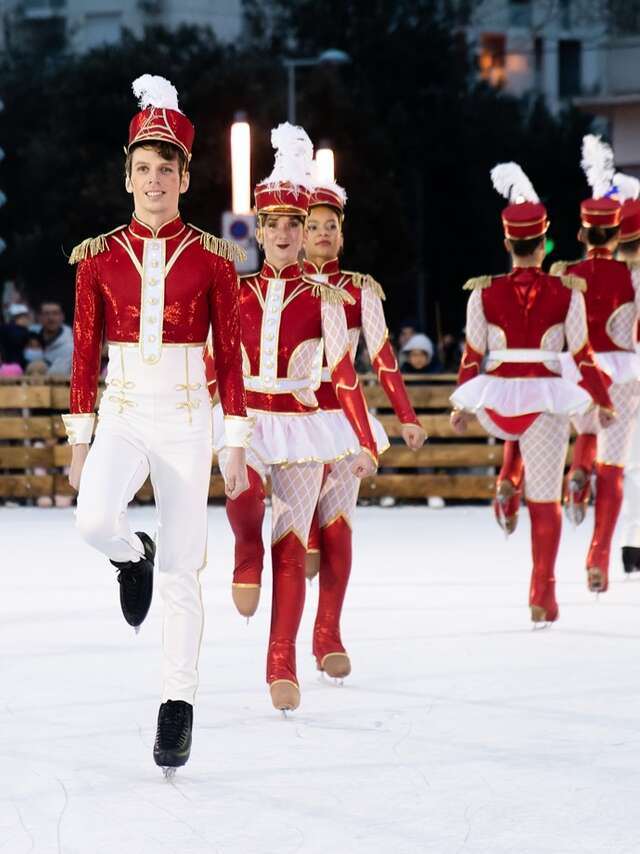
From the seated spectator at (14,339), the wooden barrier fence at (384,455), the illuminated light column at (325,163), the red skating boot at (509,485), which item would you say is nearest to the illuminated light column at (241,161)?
the wooden barrier fence at (384,455)

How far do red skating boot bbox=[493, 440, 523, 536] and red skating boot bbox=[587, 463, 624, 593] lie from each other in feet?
2.24

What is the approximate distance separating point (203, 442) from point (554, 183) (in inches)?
2134

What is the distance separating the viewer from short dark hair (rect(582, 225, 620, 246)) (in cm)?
1126

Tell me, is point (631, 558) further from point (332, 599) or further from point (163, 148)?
point (163, 148)

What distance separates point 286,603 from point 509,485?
301 cm

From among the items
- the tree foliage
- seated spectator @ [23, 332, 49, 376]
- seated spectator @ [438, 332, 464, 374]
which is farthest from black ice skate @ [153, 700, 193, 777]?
the tree foliage

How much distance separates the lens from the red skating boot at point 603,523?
11102 millimetres

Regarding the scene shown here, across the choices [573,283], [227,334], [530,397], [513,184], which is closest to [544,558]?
[530,397]

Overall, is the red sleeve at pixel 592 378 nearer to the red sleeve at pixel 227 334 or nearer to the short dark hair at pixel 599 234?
the short dark hair at pixel 599 234

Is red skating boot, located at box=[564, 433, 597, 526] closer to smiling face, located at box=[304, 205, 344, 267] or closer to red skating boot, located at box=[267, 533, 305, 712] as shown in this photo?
smiling face, located at box=[304, 205, 344, 267]

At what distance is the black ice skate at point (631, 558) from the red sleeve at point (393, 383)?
4.19 meters

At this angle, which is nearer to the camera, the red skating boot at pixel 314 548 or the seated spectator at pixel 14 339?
the red skating boot at pixel 314 548

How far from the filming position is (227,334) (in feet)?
21.0

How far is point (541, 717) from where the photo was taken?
7.33 m
